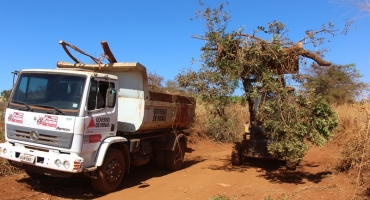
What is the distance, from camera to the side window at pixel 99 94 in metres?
6.83

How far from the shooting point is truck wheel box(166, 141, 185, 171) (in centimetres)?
1000

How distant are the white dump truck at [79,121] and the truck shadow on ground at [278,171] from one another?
11.7 feet

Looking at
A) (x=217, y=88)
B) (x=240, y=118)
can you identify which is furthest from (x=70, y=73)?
(x=240, y=118)

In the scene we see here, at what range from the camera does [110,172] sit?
23.7 feet

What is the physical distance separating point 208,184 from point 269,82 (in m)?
2.97

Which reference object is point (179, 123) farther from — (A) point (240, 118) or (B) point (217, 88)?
(A) point (240, 118)

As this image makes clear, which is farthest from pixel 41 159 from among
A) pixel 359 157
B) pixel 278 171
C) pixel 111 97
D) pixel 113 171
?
pixel 359 157

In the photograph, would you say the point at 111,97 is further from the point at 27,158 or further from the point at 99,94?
the point at 27,158

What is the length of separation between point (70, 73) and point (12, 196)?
2.81 m

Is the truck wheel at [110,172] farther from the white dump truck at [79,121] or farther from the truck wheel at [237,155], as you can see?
the truck wheel at [237,155]

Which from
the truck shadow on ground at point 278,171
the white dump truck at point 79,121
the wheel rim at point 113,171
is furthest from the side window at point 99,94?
the truck shadow on ground at point 278,171

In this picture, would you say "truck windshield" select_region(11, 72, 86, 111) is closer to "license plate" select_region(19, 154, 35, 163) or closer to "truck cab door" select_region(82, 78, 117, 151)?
"truck cab door" select_region(82, 78, 117, 151)

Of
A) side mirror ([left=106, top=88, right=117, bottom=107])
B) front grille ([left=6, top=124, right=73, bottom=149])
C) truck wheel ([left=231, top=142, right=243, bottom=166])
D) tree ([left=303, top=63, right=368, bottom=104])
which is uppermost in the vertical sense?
tree ([left=303, top=63, right=368, bottom=104])

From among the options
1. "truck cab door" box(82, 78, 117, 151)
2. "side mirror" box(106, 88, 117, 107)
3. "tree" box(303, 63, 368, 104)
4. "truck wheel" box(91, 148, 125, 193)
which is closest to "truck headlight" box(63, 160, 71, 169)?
"truck cab door" box(82, 78, 117, 151)
